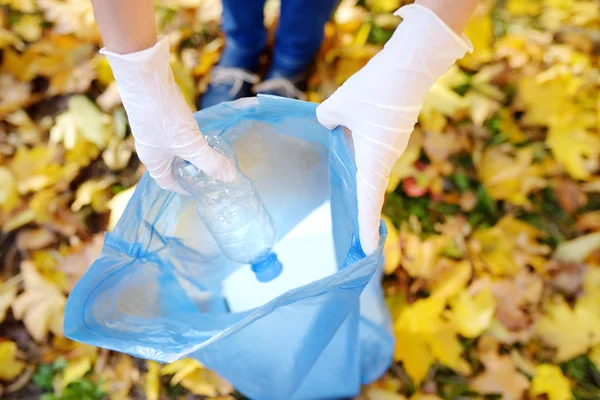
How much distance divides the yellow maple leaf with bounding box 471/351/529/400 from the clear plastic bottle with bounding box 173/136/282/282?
50cm

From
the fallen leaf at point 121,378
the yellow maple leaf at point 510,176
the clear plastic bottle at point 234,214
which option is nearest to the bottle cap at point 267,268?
the clear plastic bottle at point 234,214

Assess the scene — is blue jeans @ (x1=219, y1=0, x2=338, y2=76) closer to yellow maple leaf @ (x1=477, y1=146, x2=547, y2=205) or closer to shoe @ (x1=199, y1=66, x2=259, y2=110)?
shoe @ (x1=199, y1=66, x2=259, y2=110)

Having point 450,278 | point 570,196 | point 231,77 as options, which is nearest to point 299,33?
point 231,77

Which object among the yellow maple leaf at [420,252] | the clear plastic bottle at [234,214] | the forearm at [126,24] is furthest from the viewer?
the yellow maple leaf at [420,252]

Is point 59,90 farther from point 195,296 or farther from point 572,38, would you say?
point 572,38

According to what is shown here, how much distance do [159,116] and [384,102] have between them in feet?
0.93

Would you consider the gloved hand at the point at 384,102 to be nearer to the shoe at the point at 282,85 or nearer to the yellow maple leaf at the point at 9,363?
the shoe at the point at 282,85

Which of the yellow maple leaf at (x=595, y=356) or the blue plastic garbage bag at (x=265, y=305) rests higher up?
the blue plastic garbage bag at (x=265, y=305)

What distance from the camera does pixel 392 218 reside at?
1.12 metres

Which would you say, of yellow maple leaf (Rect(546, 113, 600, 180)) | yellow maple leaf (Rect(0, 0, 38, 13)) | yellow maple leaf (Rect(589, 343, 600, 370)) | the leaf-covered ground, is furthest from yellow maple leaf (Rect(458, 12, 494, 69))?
yellow maple leaf (Rect(0, 0, 38, 13))

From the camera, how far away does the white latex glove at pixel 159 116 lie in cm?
56

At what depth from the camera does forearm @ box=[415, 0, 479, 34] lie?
1.80 ft

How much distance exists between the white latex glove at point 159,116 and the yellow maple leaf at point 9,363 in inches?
24.3

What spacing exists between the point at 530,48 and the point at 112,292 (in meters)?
1.25
